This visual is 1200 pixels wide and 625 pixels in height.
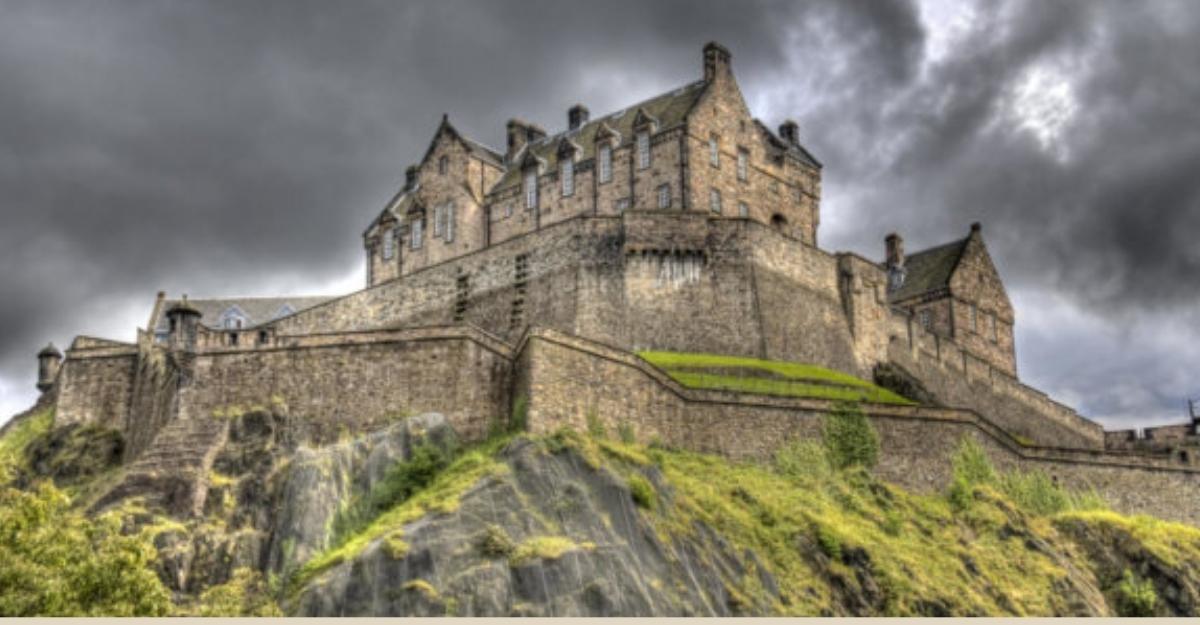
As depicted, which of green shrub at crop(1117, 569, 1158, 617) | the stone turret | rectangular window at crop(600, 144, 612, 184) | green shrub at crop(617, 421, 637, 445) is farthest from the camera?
rectangular window at crop(600, 144, 612, 184)

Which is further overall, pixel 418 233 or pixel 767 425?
pixel 418 233

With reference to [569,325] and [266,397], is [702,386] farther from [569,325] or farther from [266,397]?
[266,397]

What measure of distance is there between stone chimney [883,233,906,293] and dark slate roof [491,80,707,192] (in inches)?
849

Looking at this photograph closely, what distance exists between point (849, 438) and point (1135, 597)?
12.2 meters

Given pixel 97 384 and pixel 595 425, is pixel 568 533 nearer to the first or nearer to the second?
pixel 595 425

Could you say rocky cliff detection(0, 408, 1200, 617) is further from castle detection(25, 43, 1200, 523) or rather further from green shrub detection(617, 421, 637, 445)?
castle detection(25, 43, 1200, 523)

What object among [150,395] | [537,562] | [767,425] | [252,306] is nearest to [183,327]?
[150,395]

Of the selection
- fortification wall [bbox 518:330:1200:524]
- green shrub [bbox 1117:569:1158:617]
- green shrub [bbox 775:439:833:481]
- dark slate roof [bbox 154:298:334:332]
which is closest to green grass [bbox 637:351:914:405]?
fortification wall [bbox 518:330:1200:524]

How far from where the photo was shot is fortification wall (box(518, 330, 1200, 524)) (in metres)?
55.0

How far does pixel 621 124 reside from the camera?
79500mm

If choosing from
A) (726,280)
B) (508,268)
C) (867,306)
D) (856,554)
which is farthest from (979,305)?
(856,554)

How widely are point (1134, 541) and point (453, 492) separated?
29428 mm

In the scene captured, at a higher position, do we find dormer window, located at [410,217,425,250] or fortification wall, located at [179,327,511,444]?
dormer window, located at [410,217,425,250]

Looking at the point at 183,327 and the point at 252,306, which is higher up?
the point at 252,306
